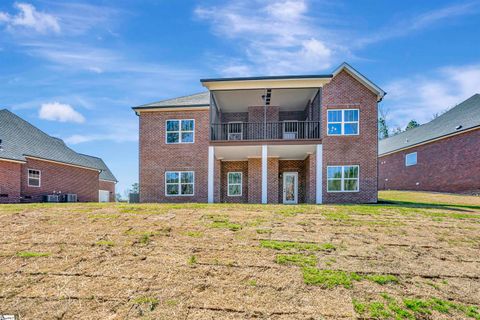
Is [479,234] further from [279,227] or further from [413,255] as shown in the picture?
[279,227]

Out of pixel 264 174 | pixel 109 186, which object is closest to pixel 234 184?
pixel 264 174

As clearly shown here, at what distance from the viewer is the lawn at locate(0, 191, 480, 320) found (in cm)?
495

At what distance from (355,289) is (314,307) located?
103 centimetres

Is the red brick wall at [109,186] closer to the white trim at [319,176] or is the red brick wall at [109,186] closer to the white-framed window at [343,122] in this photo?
the white trim at [319,176]

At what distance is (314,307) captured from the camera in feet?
16.2

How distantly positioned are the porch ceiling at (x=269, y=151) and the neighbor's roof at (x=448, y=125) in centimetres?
1462

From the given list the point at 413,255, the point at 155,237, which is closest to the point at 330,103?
the point at 413,255

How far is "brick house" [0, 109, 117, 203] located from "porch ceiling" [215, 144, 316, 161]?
1425cm

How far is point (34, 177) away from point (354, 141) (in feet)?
74.3

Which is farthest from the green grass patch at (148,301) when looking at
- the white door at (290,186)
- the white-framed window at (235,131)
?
the white-framed window at (235,131)

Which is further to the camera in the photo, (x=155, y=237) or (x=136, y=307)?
(x=155, y=237)

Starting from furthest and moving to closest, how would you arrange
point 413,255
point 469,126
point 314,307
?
point 469,126, point 413,255, point 314,307

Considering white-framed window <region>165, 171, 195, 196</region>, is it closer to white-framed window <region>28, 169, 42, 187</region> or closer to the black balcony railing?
the black balcony railing

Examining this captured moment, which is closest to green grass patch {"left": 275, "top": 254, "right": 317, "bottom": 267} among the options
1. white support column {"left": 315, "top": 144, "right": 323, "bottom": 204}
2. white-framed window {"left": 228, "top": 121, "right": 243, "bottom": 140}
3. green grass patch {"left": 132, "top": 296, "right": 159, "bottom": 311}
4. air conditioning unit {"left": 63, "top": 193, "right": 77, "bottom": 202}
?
green grass patch {"left": 132, "top": 296, "right": 159, "bottom": 311}
